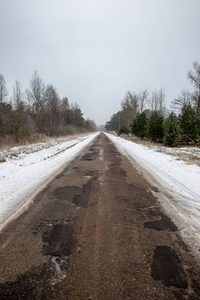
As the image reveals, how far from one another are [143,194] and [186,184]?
5.08 feet

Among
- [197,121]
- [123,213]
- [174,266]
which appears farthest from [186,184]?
[197,121]

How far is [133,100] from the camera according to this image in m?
40.4

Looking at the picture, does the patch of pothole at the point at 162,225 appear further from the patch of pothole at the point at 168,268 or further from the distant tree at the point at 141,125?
the distant tree at the point at 141,125

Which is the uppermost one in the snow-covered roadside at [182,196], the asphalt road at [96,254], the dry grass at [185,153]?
the dry grass at [185,153]

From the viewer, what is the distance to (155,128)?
755 inches

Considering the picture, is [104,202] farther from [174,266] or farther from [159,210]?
[174,266]

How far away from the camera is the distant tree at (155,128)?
62.3 feet

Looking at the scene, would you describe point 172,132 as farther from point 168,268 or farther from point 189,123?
point 168,268

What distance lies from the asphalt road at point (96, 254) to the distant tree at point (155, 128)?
1699cm

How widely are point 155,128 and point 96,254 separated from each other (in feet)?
61.9

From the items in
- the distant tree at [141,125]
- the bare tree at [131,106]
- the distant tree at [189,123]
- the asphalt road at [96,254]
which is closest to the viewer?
the asphalt road at [96,254]

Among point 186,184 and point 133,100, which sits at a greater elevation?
point 133,100

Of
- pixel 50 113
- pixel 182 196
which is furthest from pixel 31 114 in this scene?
pixel 182 196

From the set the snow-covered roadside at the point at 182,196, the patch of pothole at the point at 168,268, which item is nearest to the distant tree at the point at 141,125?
the snow-covered roadside at the point at 182,196
